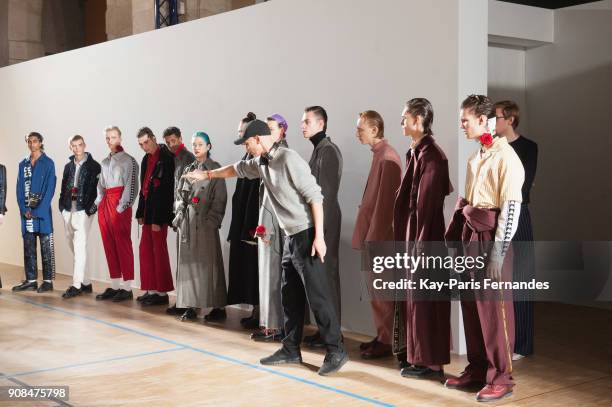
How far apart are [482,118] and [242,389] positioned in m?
1.91

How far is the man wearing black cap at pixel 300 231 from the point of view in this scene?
15.9 ft

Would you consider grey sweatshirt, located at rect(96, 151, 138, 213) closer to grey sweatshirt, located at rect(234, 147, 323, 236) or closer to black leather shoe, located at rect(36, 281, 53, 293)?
black leather shoe, located at rect(36, 281, 53, 293)

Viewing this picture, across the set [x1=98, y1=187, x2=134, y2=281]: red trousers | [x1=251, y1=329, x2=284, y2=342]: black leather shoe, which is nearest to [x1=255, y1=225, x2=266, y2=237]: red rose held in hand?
[x1=251, y1=329, x2=284, y2=342]: black leather shoe

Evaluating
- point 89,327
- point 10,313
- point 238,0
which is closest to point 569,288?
point 89,327

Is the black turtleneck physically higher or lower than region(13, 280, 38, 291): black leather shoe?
higher

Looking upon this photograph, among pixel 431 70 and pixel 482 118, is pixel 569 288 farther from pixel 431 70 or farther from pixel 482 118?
pixel 482 118

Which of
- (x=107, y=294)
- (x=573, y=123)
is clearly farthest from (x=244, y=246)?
(x=573, y=123)

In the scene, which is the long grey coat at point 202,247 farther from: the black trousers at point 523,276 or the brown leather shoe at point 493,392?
the brown leather shoe at point 493,392

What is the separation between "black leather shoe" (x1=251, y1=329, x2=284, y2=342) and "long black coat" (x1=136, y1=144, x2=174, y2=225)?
5.27 feet

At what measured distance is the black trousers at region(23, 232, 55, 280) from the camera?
8148mm

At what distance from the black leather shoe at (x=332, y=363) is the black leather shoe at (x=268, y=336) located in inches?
40.3

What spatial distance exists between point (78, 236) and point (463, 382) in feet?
14.7

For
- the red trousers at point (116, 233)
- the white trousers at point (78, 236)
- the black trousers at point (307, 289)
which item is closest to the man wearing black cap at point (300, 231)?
the black trousers at point (307, 289)

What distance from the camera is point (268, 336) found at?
5910 millimetres
